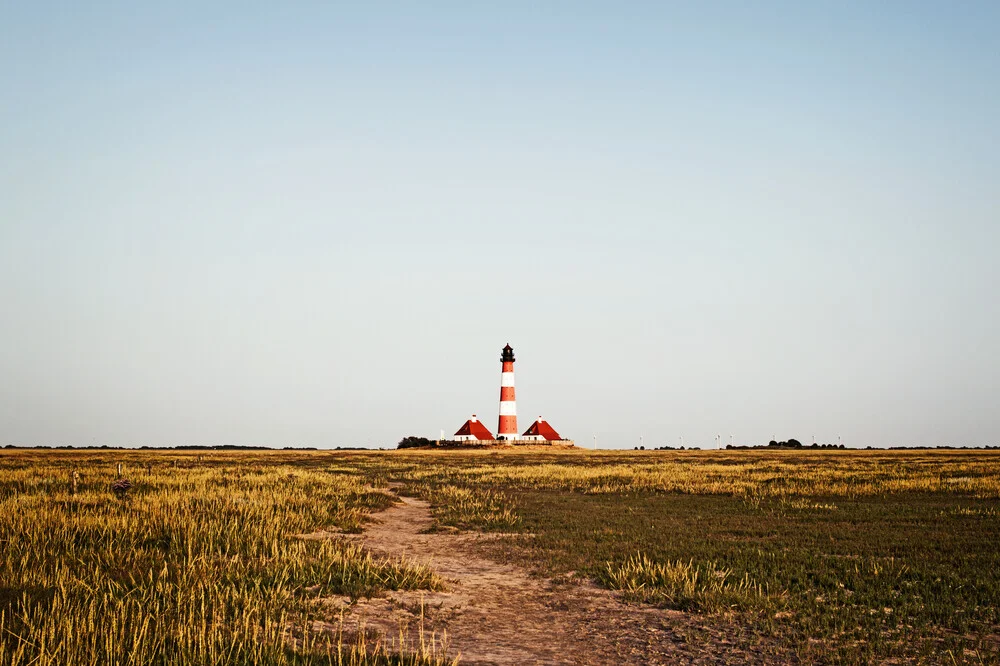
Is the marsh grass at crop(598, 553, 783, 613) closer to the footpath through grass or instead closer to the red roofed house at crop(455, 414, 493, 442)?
the footpath through grass

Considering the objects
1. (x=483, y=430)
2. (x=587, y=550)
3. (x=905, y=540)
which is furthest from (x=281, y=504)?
(x=483, y=430)

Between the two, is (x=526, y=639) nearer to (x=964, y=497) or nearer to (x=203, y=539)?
(x=203, y=539)

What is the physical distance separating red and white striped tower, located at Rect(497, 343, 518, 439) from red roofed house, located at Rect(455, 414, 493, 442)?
42.3 feet

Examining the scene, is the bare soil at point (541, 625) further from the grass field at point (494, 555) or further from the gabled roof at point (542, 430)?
the gabled roof at point (542, 430)

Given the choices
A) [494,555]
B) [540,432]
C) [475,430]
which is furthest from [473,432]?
[494,555]

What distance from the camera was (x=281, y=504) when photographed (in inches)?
850

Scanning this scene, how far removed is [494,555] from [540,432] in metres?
95.6

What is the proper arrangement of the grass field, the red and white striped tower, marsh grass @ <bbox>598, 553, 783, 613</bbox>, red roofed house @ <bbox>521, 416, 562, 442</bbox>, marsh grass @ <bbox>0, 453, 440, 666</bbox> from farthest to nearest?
red roofed house @ <bbox>521, 416, 562, 442</bbox>
the red and white striped tower
marsh grass @ <bbox>598, 553, 783, 613</bbox>
the grass field
marsh grass @ <bbox>0, 453, 440, 666</bbox>

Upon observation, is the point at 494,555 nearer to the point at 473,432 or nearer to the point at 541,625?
the point at 541,625

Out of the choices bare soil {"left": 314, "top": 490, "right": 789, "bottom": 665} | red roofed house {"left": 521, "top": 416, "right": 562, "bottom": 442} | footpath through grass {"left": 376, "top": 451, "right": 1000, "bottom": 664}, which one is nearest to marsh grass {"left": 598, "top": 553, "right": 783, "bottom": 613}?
footpath through grass {"left": 376, "top": 451, "right": 1000, "bottom": 664}

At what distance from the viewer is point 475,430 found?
364 ft

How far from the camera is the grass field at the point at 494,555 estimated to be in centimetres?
845

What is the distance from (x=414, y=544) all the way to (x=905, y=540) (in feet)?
36.7

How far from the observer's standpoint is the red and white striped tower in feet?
315
